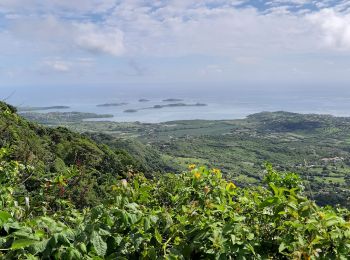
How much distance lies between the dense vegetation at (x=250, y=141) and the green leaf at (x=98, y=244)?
62404 mm

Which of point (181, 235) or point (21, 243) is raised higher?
point (21, 243)

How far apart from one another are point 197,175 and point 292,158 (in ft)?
304

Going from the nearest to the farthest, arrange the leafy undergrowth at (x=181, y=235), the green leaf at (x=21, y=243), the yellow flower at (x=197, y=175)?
the green leaf at (x=21, y=243)
the leafy undergrowth at (x=181, y=235)
the yellow flower at (x=197, y=175)

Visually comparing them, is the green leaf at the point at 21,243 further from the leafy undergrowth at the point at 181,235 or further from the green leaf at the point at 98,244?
the green leaf at the point at 98,244

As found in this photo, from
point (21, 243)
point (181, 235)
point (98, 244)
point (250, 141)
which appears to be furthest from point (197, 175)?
point (250, 141)

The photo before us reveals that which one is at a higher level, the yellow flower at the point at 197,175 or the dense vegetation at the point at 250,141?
the yellow flower at the point at 197,175

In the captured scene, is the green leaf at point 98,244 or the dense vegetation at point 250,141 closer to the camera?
the green leaf at point 98,244

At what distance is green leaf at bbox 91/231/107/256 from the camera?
174cm

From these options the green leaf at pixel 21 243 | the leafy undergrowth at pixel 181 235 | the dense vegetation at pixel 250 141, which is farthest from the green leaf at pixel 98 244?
the dense vegetation at pixel 250 141

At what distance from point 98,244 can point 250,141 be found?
11798 centimetres

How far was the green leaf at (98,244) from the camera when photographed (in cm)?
174

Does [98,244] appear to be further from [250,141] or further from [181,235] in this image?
[250,141]

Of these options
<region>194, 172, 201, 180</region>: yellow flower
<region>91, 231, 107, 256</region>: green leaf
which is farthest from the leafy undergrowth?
<region>194, 172, 201, 180</region>: yellow flower

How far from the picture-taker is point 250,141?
117000mm
